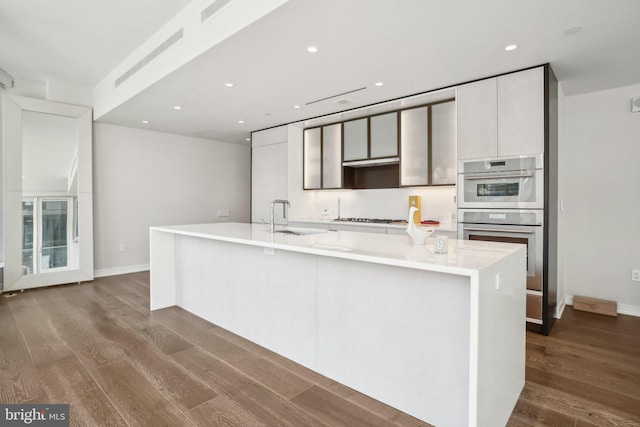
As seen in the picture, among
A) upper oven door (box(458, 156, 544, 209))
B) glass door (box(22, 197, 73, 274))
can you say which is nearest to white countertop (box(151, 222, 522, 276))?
upper oven door (box(458, 156, 544, 209))

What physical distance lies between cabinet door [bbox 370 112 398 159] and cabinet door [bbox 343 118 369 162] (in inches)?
4.7

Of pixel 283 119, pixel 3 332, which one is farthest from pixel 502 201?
pixel 3 332

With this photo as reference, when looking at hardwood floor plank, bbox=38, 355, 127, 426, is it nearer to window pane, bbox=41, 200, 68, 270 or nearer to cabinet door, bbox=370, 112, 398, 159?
window pane, bbox=41, 200, 68, 270

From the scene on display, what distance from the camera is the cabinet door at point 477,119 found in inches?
129

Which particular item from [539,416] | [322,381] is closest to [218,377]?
[322,381]

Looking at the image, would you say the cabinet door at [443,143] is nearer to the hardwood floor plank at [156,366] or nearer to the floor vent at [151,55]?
the floor vent at [151,55]

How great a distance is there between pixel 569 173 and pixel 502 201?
1359mm

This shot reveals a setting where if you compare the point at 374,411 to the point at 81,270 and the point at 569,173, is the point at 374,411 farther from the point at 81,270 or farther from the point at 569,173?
the point at 81,270

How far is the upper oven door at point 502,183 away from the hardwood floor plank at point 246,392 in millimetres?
2646

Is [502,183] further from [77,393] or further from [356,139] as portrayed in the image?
[77,393]

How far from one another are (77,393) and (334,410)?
1581mm

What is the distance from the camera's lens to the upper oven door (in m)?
3.08

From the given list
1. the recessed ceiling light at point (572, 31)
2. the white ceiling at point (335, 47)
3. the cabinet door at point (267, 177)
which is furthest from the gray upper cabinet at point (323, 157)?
the recessed ceiling light at point (572, 31)

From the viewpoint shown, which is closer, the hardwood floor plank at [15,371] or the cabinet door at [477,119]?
the hardwood floor plank at [15,371]
